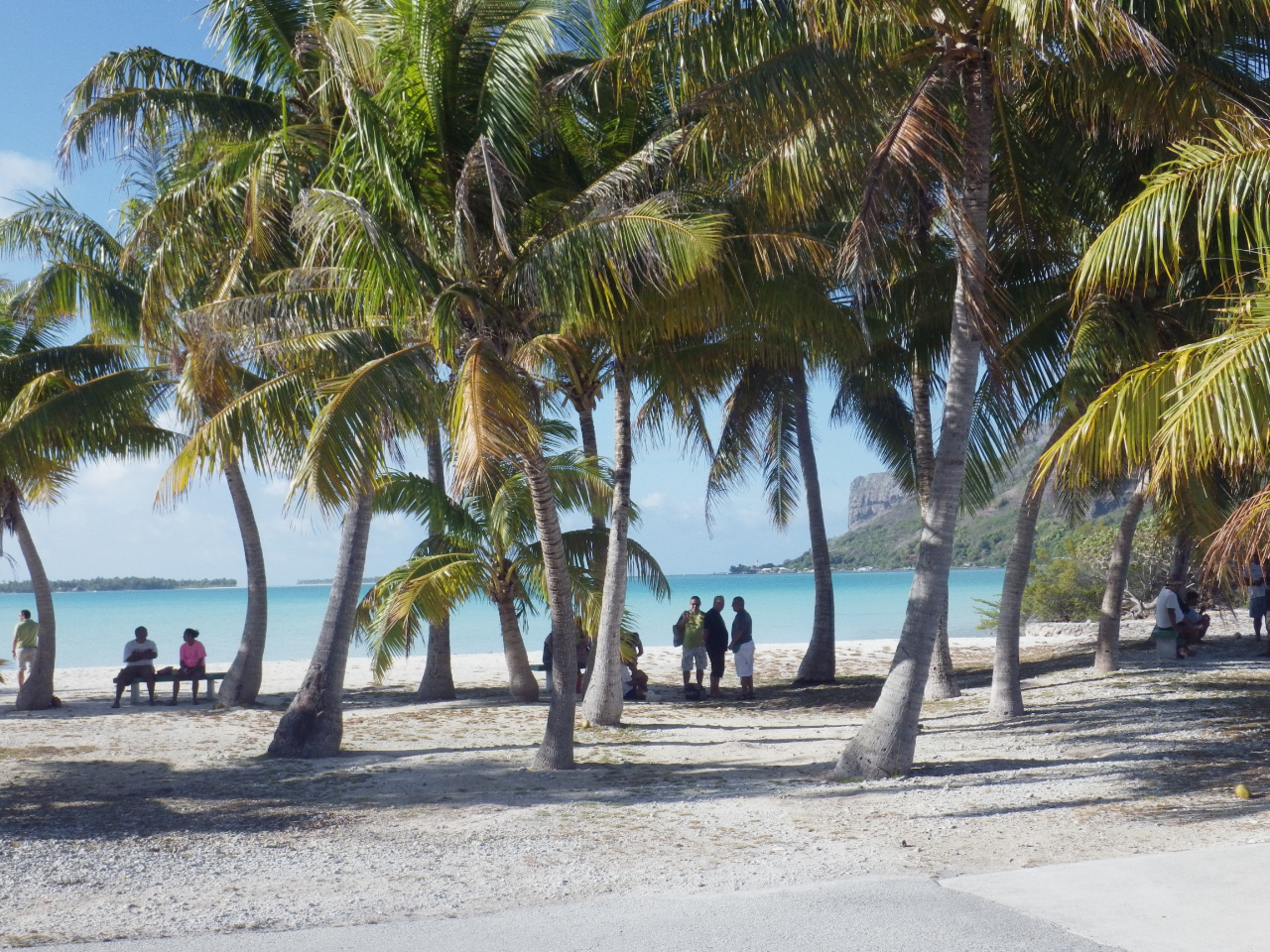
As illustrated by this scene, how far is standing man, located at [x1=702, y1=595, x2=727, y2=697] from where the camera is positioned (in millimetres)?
14984

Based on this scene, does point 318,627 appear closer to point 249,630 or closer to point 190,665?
point 190,665

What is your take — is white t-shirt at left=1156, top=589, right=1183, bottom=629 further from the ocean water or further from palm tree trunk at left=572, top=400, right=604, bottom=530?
the ocean water

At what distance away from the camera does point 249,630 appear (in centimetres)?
1430

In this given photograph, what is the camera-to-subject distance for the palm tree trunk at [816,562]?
15961mm

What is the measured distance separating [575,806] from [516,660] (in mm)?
7147

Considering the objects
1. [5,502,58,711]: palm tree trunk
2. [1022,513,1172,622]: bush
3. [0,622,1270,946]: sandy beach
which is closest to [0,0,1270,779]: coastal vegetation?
[0,622,1270,946]: sandy beach

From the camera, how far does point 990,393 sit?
11.7 m

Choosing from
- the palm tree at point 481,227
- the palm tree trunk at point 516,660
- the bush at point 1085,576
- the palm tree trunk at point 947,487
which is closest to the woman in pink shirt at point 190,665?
the palm tree trunk at point 516,660

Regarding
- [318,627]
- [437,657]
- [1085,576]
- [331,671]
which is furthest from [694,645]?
[318,627]

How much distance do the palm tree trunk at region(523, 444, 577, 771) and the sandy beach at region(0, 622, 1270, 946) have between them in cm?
28

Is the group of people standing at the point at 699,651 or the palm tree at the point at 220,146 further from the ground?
the palm tree at the point at 220,146

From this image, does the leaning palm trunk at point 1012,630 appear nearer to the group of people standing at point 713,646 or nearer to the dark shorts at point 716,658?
the group of people standing at point 713,646

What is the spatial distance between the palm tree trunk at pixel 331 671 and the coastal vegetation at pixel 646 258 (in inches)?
1.5

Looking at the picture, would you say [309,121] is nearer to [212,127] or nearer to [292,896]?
[212,127]
